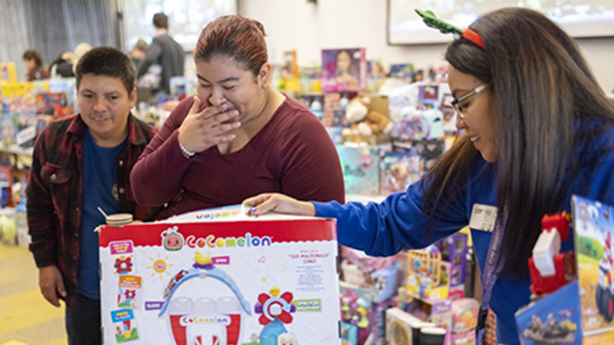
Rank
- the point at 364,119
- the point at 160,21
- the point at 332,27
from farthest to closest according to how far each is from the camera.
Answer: the point at 332,27 < the point at 160,21 < the point at 364,119

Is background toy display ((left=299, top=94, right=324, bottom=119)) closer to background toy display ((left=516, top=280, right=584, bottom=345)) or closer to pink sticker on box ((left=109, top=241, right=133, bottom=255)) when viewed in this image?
pink sticker on box ((left=109, top=241, right=133, bottom=255))

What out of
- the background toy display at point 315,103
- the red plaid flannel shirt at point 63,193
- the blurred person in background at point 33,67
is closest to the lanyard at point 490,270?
the red plaid flannel shirt at point 63,193

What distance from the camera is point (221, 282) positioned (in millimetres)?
967

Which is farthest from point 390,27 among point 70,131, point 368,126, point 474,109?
point 474,109

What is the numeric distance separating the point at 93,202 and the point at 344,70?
159 centimetres

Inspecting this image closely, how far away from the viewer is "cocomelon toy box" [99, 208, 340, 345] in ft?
3.15

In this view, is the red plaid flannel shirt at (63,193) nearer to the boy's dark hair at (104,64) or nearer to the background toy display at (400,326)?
the boy's dark hair at (104,64)

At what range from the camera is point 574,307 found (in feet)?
2.35

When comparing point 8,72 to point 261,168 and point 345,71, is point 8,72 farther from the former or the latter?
point 261,168

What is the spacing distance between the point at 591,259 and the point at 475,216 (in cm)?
40

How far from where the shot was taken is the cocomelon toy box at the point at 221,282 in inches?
37.8

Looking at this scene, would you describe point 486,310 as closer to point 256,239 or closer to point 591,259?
point 591,259

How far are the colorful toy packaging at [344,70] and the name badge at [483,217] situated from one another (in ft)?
5.73

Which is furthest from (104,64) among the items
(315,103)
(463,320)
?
(463,320)
